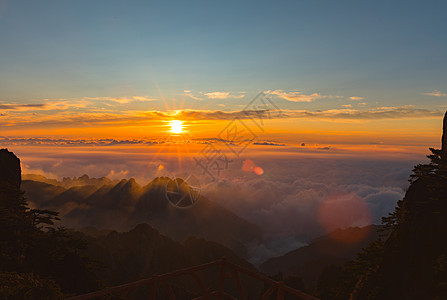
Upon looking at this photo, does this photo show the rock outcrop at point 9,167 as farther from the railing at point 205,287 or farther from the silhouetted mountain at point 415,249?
the silhouetted mountain at point 415,249

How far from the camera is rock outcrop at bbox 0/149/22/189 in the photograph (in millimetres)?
36562

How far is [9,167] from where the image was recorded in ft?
124

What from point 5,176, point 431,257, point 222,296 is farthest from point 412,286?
point 5,176

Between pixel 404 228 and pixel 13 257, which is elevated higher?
pixel 404 228

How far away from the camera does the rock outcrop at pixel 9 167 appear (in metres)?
36.6

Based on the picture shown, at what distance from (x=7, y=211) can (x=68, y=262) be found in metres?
6.42

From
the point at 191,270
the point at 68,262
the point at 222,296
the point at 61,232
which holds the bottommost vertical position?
the point at 68,262

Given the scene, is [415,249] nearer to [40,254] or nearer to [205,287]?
[205,287]

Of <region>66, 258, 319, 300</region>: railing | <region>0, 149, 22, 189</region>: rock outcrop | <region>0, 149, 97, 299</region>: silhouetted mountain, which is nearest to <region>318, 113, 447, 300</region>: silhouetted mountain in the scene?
<region>66, 258, 319, 300</region>: railing

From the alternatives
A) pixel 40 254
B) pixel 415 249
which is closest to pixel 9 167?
pixel 40 254

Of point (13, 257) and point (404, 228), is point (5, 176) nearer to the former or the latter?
point (13, 257)

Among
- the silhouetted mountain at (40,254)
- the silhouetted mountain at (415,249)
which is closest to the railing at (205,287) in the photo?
the silhouetted mountain at (415,249)

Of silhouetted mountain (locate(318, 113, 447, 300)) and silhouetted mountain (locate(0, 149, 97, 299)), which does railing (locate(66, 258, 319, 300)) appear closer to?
silhouetted mountain (locate(318, 113, 447, 300))

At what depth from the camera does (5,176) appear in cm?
3644
